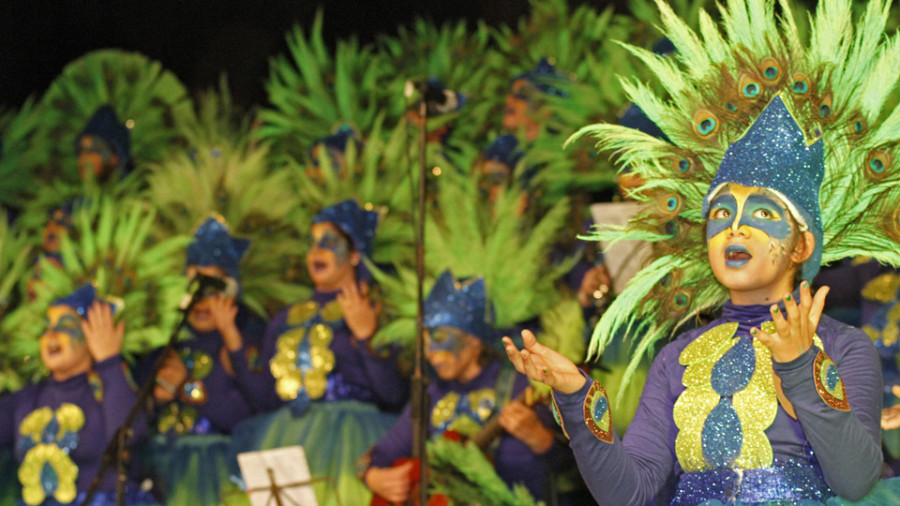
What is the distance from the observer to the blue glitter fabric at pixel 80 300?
5930 millimetres

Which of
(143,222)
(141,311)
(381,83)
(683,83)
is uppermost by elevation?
(381,83)

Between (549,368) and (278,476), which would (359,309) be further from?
(549,368)

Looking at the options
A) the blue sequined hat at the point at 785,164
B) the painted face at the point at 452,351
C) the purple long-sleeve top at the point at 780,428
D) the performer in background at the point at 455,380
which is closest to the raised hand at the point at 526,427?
the performer in background at the point at 455,380

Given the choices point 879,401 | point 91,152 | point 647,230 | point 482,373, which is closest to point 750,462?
point 879,401

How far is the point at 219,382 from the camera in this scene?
6.29 meters

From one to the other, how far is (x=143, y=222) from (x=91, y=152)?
54.7 inches

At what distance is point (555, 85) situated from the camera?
6.45 m

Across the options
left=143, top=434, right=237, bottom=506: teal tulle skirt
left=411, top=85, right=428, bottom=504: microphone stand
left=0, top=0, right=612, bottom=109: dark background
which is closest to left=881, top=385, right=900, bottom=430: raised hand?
left=411, top=85, right=428, bottom=504: microphone stand

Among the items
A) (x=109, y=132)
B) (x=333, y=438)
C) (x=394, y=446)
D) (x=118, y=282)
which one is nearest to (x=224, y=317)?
(x=118, y=282)

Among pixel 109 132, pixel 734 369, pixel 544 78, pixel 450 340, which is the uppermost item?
pixel 544 78

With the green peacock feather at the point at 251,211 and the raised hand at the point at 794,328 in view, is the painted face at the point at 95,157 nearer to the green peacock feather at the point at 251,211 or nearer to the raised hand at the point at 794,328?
the green peacock feather at the point at 251,211

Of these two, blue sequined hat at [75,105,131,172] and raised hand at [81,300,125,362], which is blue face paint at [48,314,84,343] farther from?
blue sequined hat at [75,105,131,172]

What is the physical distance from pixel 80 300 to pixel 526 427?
263 cm

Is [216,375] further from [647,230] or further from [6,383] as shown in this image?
[647,230]
